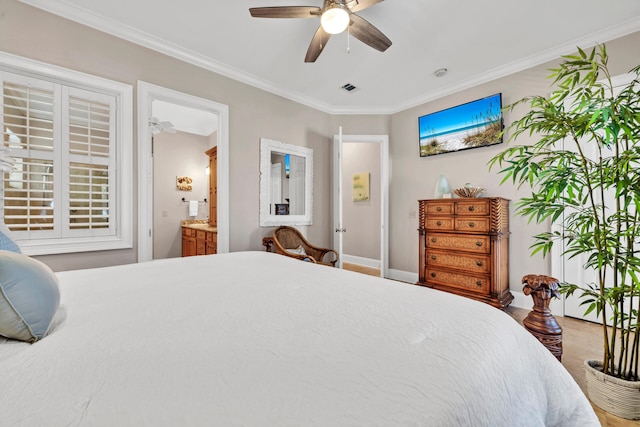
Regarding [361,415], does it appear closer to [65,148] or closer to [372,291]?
[372,291]

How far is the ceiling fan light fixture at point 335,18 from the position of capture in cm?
178

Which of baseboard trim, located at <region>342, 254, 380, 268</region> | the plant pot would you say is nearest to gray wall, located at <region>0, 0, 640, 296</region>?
baseboard trim, located at <region>342, 254, 380, 268</region>

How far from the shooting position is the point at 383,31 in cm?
250

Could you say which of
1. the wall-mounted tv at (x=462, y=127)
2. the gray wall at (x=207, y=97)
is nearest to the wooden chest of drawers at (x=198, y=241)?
the gray wall at (x=207, y=97)

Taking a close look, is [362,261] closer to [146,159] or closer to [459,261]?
[459,261]

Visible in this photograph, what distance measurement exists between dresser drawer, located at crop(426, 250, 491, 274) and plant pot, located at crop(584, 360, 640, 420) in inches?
53.8

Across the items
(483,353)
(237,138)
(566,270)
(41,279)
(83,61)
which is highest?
(83,61)

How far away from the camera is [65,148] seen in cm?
221

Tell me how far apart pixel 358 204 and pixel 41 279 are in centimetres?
501

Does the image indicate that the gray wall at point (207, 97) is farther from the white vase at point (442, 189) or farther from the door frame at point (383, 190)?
the white vase at point (442, 189)

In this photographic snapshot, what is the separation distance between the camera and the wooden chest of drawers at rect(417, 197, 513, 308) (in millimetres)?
2803

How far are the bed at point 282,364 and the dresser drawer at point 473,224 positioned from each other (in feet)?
7.12

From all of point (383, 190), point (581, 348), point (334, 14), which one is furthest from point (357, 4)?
point (581, 348)

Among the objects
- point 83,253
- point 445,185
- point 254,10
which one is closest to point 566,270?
point 445,185
